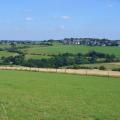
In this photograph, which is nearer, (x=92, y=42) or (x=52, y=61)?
(x=52, y=61)

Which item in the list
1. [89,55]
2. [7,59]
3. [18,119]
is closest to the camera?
[18,119]

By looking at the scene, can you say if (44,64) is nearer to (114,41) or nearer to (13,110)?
(13,110)

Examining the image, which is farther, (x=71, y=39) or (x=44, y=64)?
(x=71, y=39)

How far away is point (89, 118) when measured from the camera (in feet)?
53.8

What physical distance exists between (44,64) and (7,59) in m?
13.0

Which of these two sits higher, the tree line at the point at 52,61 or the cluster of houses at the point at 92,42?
the cluster of houses at the point at 92,42

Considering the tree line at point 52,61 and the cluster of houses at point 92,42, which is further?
the cluster of houses at point 92,42

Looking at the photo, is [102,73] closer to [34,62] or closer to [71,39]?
[34,62]

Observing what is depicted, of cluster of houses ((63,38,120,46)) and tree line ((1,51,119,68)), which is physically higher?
cluster of houses ((63,38,120,46))

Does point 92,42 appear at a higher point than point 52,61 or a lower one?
higher

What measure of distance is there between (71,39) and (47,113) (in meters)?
125

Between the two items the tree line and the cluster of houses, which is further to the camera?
the cluster of houses

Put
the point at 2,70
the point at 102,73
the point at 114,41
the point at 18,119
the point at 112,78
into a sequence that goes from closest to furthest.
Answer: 1. the point at 18,119
2. the point at 112,78
3. the point at 102,73
4. the point at 2,70
5. the point at 114,41

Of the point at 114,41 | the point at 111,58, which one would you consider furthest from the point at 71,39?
the point at 111,58
